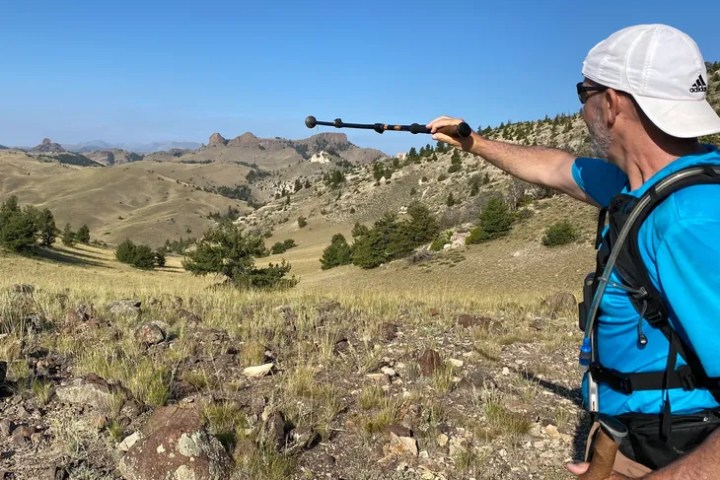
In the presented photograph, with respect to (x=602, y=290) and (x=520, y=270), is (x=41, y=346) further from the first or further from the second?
(x=520, y=270)

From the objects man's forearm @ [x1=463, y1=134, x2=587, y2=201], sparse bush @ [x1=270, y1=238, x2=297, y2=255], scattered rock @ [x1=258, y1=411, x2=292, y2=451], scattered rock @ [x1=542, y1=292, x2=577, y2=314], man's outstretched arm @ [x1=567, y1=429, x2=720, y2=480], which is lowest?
sparse bush @ [x1=270, y1=238, x2=297, y2=255]

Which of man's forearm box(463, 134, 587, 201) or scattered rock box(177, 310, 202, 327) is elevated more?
man's forearm box(463, 134, 587, 201)

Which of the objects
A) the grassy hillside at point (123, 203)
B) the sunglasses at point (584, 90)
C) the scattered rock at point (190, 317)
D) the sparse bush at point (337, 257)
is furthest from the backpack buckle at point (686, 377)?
Answer: the grassy hillside at point (123, 203)

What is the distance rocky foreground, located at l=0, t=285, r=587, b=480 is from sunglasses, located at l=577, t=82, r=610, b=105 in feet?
8.59

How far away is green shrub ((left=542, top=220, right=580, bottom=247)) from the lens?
24.2 meters

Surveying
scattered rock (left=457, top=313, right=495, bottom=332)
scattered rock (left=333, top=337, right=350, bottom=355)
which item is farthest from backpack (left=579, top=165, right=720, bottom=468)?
scattered rock (left=457, top=313, right=495, bottom=332)

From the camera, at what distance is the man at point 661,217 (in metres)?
1.36

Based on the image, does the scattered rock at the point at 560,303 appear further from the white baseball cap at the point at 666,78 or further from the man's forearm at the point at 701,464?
the man's forearm at the point at 701,464

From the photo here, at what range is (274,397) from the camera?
4402mm

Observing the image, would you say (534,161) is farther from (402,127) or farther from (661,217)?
(661,217)

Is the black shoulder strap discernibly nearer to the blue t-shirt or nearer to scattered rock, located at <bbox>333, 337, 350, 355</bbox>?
the blue t-shirt

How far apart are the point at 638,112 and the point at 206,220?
501 ft

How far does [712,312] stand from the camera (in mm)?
1342

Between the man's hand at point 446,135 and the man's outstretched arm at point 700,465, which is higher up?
the man's hand at point 446,135
